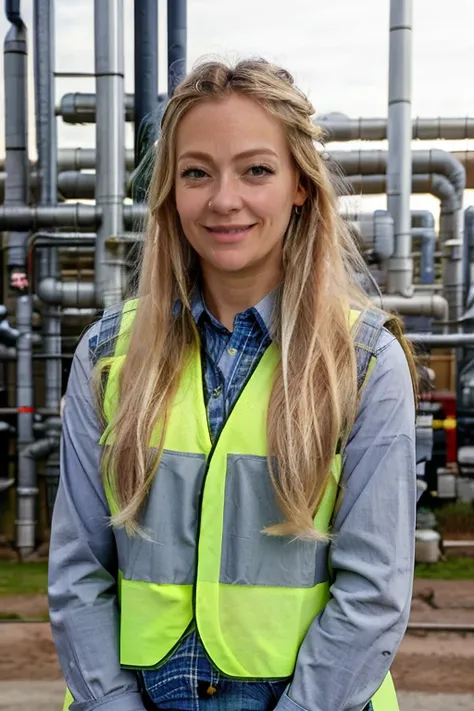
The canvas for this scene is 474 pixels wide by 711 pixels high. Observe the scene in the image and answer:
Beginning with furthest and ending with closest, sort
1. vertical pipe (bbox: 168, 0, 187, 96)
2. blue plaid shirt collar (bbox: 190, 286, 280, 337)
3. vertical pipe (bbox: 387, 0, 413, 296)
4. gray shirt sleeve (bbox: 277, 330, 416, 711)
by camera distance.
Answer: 1. vertical pipe (bbox: 387, 0, 413, 296)
2. vertical pipe (bbox: 168, 0, 187, 96)
3. blue plaid shirt collar (bbox: 190, 286, 280, 337)
4. gray shirt sleeve (bbox: 277, 330, 416, 711)

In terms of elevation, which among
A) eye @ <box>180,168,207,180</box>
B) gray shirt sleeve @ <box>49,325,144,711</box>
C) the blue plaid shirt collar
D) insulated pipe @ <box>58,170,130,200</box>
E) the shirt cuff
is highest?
insulated pipe @ <box>58,170,130,200</box>

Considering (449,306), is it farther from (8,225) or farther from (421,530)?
(8,225)

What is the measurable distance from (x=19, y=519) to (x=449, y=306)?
8.23 ft

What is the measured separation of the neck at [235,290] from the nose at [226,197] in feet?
0.33

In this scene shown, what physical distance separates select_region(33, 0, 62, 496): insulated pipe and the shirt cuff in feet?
10.9

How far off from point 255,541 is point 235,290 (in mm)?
322

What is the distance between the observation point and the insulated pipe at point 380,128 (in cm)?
392

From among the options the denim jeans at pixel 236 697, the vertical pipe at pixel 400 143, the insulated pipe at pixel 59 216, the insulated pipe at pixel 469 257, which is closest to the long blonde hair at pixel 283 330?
the denim jeans at pixel 236 697

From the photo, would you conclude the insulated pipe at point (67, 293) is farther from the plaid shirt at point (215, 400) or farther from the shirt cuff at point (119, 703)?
the shirt cuff at point (119, 703)

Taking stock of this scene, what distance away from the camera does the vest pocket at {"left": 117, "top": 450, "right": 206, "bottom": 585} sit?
0.99 m

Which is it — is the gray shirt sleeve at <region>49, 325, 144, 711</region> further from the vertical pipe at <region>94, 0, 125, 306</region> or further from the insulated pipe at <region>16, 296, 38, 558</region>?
the insulated pipe at <region>16, 296, 38, 558</region>

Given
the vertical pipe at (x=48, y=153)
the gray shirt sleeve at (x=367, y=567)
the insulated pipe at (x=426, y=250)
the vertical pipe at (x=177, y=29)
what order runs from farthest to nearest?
the insulated pipe at (x=426, y=250) → the vertical pipe at (x=48, y=153) → the vertical pipe at (x=177, y=29) → the gray shirt sleeve at (x=367, y=567)

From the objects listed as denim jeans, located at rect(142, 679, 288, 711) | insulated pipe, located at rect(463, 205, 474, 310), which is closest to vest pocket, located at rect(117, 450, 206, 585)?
denim jeans, located at rect(142, 679, 288, 711)

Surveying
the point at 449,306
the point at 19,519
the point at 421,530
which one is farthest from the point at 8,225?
the point at 421,530
